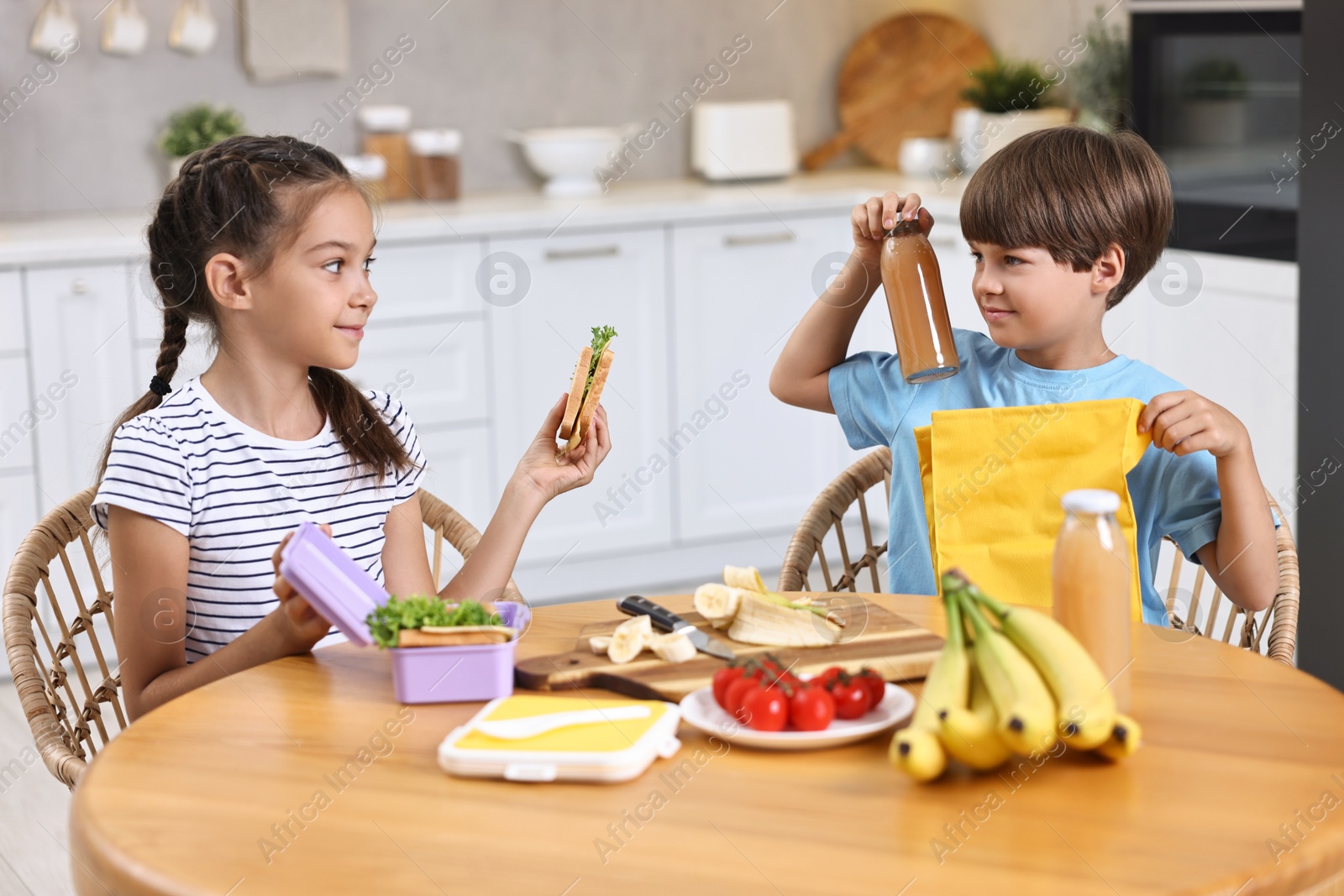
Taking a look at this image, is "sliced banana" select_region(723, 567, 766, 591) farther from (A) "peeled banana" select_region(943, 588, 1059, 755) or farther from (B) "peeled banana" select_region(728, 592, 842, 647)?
(A) "peeled banana" select_region(943, 588, 1059, 755)

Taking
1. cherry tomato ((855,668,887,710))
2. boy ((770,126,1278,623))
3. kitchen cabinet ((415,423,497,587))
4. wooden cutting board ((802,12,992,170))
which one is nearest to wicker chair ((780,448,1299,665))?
boy ((770,126,1278,623))

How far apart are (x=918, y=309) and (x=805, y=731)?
0.59 m

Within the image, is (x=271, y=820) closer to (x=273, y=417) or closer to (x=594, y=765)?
(x=594, y=765)

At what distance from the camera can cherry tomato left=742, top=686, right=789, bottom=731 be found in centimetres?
104

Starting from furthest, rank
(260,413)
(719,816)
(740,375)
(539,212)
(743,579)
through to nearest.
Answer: (740,375)
(539,212)
(260,413)
(743,579)
(719,816)

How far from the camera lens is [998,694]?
94cm

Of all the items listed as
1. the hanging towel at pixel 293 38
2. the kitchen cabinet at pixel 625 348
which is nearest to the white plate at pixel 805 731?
the kitchen cabinet at pixel 625 348

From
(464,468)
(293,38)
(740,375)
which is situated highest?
(293,38)

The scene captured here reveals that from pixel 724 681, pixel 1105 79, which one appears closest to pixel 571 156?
pixel 1105 79

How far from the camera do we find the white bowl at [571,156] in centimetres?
364

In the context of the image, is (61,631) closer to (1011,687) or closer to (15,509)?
(1011,687)

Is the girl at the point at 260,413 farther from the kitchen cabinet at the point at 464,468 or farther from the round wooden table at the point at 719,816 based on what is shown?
the kitchen cabinet at the point at 464,468

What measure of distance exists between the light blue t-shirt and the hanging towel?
7.56 ft

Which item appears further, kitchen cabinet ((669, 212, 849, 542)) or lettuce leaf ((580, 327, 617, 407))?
kitchen cabinet ((669, 212, 849, 542))
